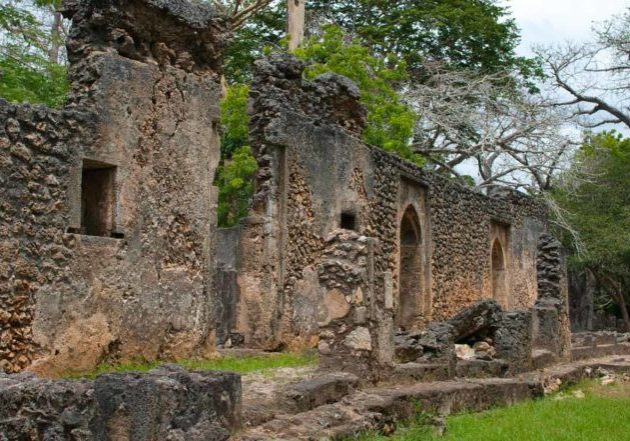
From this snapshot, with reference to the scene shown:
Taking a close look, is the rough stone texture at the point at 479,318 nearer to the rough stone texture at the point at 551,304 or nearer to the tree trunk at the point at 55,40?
the rough stone texture at the point at 551,304

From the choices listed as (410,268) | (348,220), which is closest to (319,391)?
(348,220)

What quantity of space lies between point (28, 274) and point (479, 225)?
46.5 feet

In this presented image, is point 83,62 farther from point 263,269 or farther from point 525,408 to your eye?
point 525,408

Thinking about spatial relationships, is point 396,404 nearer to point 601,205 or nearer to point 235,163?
point 235,163

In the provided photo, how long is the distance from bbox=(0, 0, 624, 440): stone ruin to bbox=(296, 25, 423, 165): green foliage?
570 cm

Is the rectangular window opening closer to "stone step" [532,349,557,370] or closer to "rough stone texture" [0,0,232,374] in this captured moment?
"rough stone texture" [0,0,232,374]

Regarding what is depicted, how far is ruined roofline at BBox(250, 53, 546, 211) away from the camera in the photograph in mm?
13594

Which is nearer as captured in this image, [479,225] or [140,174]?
[140,174]

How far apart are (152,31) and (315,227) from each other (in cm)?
427

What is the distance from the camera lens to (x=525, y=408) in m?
10.7

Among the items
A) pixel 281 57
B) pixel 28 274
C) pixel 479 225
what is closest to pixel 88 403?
pixel 28 274

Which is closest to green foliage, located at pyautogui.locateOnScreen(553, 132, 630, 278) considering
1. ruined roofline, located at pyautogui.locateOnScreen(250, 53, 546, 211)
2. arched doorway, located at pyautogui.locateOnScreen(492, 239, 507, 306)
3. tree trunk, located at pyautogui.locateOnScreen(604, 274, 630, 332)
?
tree trunk, located at pyautogui.locateOnScreen(604, 274, 630, 332)

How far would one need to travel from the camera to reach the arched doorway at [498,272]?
22.9 m

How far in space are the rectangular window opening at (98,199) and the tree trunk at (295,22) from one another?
1599cm
